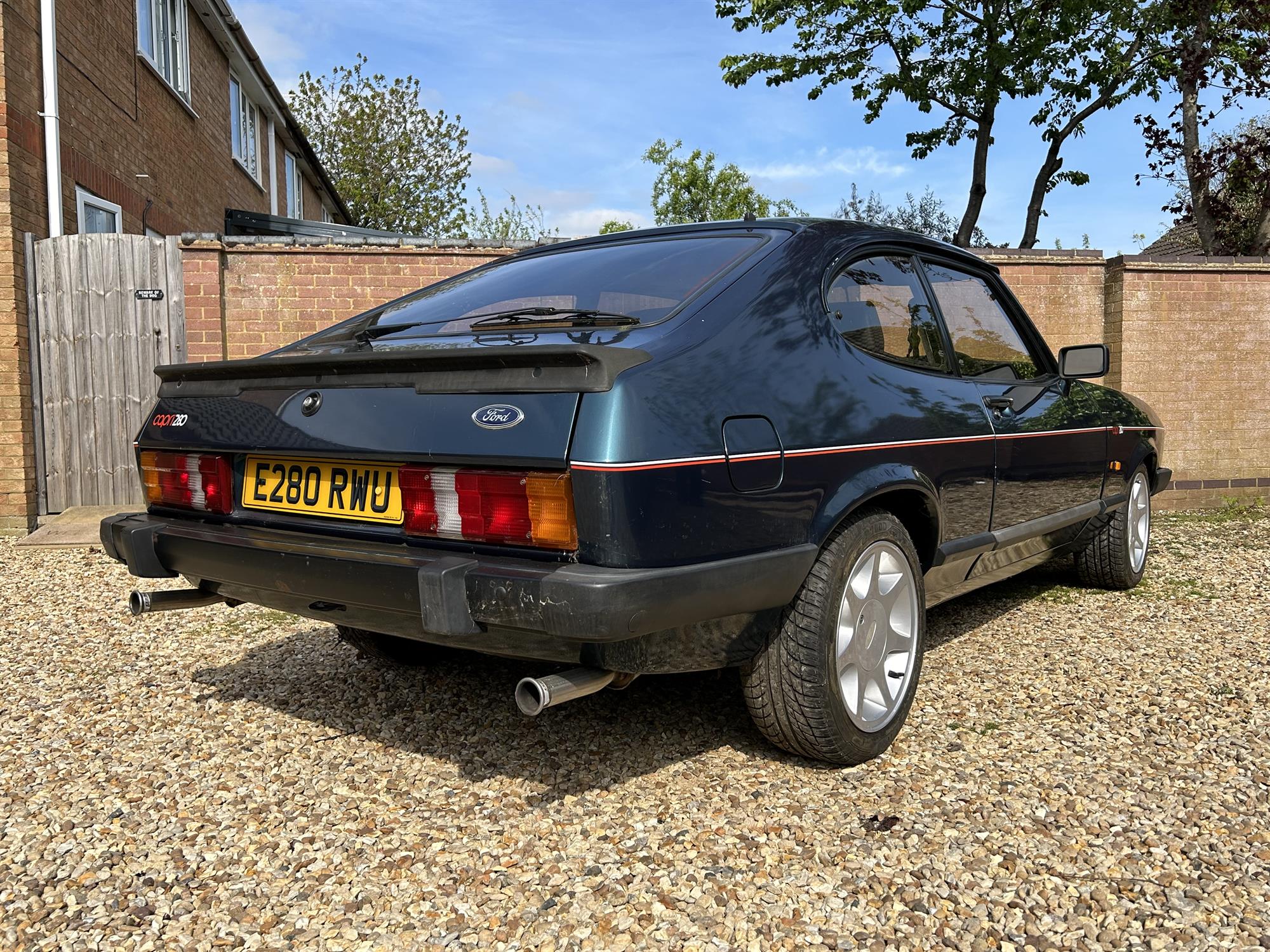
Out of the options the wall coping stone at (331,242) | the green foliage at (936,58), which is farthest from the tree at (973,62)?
the wall coping stone at (331,242)

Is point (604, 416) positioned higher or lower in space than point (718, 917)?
higher

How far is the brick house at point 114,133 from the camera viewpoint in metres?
7.48

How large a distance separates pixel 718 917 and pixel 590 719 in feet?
3.99

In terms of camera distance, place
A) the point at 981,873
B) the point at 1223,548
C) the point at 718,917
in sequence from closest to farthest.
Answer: the point at 718,917
the point at 981,873
the point at 1223,548

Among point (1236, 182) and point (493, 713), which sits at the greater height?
point (1236, 182)

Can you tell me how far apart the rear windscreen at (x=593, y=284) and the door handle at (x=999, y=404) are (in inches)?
45.1

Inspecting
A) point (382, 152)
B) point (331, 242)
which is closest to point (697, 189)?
point (382, 152)

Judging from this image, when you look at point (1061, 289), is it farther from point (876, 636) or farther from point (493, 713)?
point (493, 713)

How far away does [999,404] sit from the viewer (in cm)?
359

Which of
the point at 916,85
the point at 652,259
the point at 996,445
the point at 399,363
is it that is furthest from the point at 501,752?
the point at 916,85

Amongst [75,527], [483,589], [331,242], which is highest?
[331,242]

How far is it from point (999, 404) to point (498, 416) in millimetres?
2170

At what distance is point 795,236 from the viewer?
9.68 ft

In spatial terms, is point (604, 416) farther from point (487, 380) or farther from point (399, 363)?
point (399, 363)
